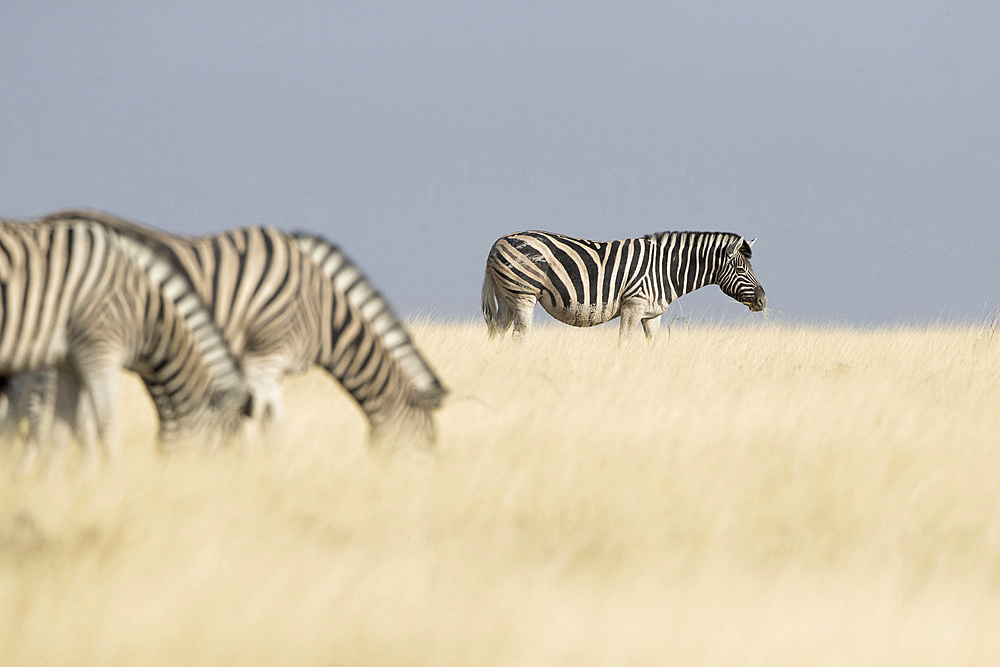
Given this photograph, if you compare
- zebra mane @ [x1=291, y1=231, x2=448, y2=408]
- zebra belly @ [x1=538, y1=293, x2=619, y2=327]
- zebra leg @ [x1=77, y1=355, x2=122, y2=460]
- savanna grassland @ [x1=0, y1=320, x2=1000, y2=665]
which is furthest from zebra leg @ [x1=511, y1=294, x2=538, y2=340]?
zebra leg @ [x1=77, y1=355, x2=122, y2=460]

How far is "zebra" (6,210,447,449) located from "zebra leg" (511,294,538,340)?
7509 mm

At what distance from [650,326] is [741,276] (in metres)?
1.47

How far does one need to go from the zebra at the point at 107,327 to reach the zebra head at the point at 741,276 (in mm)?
9948

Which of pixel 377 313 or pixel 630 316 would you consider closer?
pixel 377 313

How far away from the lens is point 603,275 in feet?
43.7

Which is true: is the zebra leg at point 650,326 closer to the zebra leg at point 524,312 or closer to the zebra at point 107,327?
the zebra leg at point 524,312

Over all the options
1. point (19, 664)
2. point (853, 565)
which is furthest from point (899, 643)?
point (19, 664)

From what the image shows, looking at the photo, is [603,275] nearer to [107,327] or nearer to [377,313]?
[377,313]

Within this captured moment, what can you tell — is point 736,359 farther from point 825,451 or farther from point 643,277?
point 825,451

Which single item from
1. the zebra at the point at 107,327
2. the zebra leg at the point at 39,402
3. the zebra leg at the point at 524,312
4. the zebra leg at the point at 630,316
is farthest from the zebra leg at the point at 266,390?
the zebra leg at the point at 630,316

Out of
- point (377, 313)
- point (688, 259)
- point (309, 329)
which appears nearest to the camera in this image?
point (309, 329)

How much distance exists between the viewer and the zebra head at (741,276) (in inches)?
547

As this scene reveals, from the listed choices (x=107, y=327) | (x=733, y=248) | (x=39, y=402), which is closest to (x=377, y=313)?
(x=107, y=327)

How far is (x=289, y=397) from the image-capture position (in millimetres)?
8148
